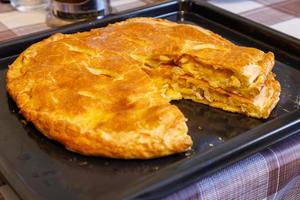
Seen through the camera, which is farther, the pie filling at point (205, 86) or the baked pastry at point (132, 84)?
the pie filling at point (205, 86)

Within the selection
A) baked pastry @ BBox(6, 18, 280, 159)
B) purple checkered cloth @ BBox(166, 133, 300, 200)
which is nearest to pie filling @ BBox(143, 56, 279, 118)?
baked pastry @ BBox(6, 18, 280, 159)

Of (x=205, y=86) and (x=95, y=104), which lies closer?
(x=95, y=104)

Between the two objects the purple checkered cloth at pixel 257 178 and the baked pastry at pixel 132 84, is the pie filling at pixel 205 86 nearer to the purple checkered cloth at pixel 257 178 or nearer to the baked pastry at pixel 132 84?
the baked pastry at pixel 132 84

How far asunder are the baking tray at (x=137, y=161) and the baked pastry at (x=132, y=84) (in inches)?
1.1

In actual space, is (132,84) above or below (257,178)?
above

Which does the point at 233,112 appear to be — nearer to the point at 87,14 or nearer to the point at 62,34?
the point at 62,34

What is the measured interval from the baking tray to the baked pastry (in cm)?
3

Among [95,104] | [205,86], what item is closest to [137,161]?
[95,104]

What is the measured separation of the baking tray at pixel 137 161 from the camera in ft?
2.57

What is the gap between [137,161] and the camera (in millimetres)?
880

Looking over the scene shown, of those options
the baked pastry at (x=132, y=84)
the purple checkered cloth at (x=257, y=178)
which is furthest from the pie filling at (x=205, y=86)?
the purple checkered cloth at (x=257, y=178)

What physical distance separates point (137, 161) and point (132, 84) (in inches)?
8.0

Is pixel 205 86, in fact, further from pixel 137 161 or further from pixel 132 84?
pixel 137 161

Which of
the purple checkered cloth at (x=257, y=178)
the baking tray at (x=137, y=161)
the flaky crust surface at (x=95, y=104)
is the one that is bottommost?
the purple checkered cloth at (x=257, y=178)
